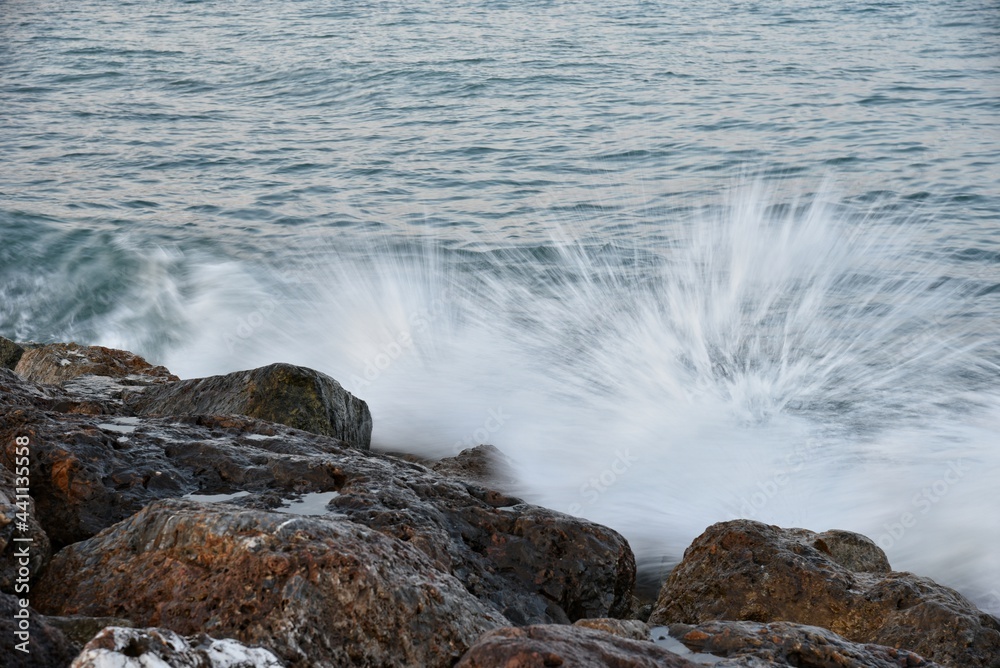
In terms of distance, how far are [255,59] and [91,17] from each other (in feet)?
23.7

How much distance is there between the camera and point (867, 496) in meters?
5.01

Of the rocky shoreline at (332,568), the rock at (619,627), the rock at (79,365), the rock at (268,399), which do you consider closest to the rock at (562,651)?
the rocky shoreline at (332,568)

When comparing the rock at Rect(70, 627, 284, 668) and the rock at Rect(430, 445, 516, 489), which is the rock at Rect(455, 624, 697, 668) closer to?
the rock at Rect(70, 627, 284, 668)

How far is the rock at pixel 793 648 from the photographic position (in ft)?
6.72

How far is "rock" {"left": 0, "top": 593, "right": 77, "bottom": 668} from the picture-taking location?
168 centimetres

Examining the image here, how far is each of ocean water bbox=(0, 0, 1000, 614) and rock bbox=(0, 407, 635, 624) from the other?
1413 millimetres

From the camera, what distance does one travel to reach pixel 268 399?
3691mm

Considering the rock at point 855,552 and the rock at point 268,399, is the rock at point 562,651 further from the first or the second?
the rock at point 268,399

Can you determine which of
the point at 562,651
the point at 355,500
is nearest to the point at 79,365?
the point at 355,500

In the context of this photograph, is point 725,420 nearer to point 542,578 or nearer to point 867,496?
point 867,496

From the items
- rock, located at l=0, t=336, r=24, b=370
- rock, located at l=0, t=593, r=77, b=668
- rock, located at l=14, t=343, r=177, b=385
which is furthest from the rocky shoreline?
rock, located at l=0, t=336, r=24, b=370

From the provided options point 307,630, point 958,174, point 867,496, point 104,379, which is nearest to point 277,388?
point 104,379

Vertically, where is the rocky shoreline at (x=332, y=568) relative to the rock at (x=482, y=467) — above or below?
above

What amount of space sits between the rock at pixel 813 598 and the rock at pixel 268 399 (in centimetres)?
152
